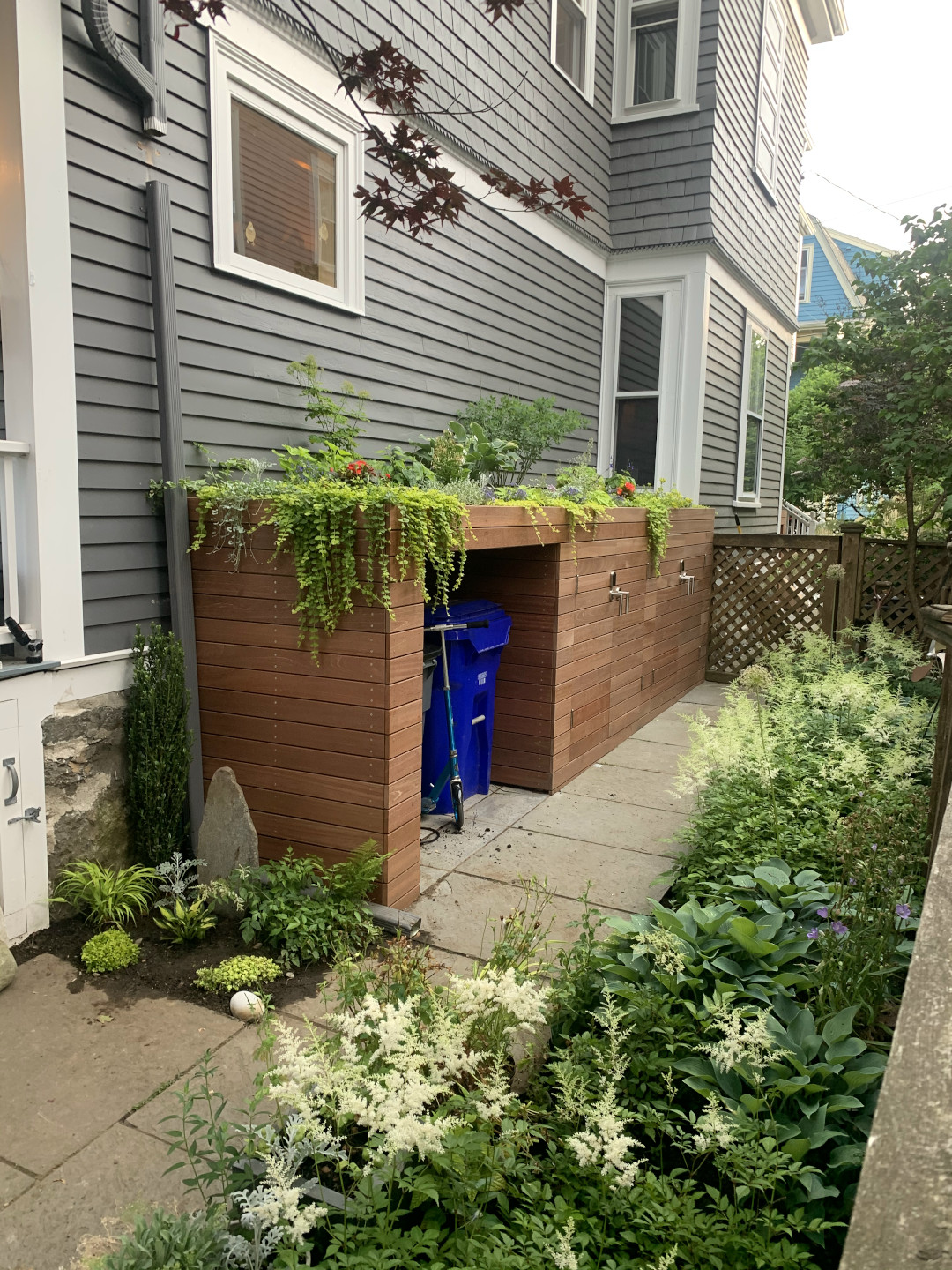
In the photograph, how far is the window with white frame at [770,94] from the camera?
1020cm

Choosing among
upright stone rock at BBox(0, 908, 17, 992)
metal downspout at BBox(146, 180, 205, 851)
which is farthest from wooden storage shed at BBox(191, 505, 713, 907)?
upright stone rock at BBox(0, 908, 17, 992)

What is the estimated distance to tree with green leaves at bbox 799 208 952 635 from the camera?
7.71m

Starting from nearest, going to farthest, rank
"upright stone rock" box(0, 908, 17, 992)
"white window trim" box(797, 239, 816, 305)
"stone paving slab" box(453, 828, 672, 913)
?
"upright stone rock" box(0, 908, 17, 992)
"stone paving slab" box(453, 828, 672, 913)
"white window trim" box(797, 239, 816, 305)

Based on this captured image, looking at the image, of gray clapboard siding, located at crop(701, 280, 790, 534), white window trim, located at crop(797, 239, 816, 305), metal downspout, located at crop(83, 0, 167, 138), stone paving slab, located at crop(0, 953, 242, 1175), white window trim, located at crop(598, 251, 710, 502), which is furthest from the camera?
white window trim, located at crop(797, 239, 816, 305)

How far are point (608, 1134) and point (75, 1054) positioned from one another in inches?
71.1

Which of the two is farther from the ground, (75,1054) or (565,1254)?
(565,1254)

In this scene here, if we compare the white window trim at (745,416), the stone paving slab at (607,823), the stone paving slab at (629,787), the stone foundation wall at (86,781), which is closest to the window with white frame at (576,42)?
the white window trim at (745,416)

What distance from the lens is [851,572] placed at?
8484 millimetres

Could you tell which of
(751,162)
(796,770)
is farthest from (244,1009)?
(751,162)

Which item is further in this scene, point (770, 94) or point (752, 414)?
point (752, 414)

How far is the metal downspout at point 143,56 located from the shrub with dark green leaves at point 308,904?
10.3 feet

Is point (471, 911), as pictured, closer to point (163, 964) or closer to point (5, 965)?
point (163, 964)

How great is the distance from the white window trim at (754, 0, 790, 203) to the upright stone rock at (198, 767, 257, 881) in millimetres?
9847

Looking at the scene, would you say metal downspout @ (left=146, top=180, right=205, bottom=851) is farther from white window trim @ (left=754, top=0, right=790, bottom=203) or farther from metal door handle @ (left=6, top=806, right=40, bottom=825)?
white window trim @ (left=754, top=0, right=790, bottom=203)
